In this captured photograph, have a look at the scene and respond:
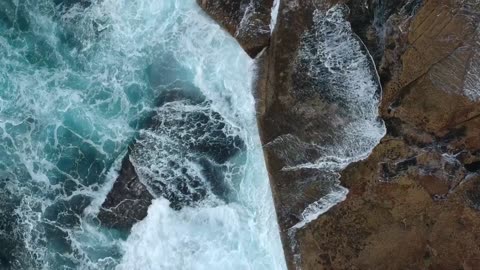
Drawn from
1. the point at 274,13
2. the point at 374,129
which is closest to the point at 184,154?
the point at 274,13

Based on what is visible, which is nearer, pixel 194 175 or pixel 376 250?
pixel 376 250

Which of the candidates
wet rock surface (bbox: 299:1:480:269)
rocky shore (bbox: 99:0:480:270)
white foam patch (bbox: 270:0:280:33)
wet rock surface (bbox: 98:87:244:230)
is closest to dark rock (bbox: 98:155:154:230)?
wet rock surface (bbox: 98:87:244:230)

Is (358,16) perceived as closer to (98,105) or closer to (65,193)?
(98,105)

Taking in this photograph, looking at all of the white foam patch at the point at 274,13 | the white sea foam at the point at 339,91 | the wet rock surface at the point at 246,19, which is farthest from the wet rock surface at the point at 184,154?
the white foam patch at the point at 274,13

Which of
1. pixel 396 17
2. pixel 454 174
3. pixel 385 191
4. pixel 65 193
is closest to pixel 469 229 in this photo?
pixel 454 174

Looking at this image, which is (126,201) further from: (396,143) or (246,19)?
(396,143)

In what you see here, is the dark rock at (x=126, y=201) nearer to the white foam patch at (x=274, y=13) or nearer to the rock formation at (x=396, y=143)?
the rock formation at (x=396, y=143)
